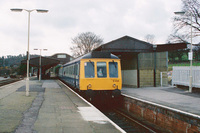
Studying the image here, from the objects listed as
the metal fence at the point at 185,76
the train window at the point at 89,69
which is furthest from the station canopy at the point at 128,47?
the train window at the point at 89,69

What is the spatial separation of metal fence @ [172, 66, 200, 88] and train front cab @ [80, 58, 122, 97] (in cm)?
571

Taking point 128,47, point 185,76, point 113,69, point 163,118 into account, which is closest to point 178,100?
point 163,118

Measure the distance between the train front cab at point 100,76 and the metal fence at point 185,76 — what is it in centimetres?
571

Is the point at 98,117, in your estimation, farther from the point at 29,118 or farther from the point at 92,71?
the point at 92,71

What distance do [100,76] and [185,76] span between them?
7438mm

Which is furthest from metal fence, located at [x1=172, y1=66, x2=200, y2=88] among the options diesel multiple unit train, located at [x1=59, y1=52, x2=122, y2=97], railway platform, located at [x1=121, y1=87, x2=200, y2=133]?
diesel multiple unit train, located at [x1=59, y1=52, x2=122, y2=97]

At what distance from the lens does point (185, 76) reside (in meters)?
16.5

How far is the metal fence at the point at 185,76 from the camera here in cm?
1490

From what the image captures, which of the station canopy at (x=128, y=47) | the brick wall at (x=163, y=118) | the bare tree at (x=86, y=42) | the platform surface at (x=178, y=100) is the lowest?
the brick wall at (x=163, y=118)

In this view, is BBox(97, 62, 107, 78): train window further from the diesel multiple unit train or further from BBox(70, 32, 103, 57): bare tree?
BBox(70, 32, 103, 57): bare tree

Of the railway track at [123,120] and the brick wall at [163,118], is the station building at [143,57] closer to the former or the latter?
the railway track at [123,120]

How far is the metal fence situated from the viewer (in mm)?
14899

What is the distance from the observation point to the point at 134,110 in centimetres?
1173

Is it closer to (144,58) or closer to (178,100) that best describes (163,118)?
(178,100)
